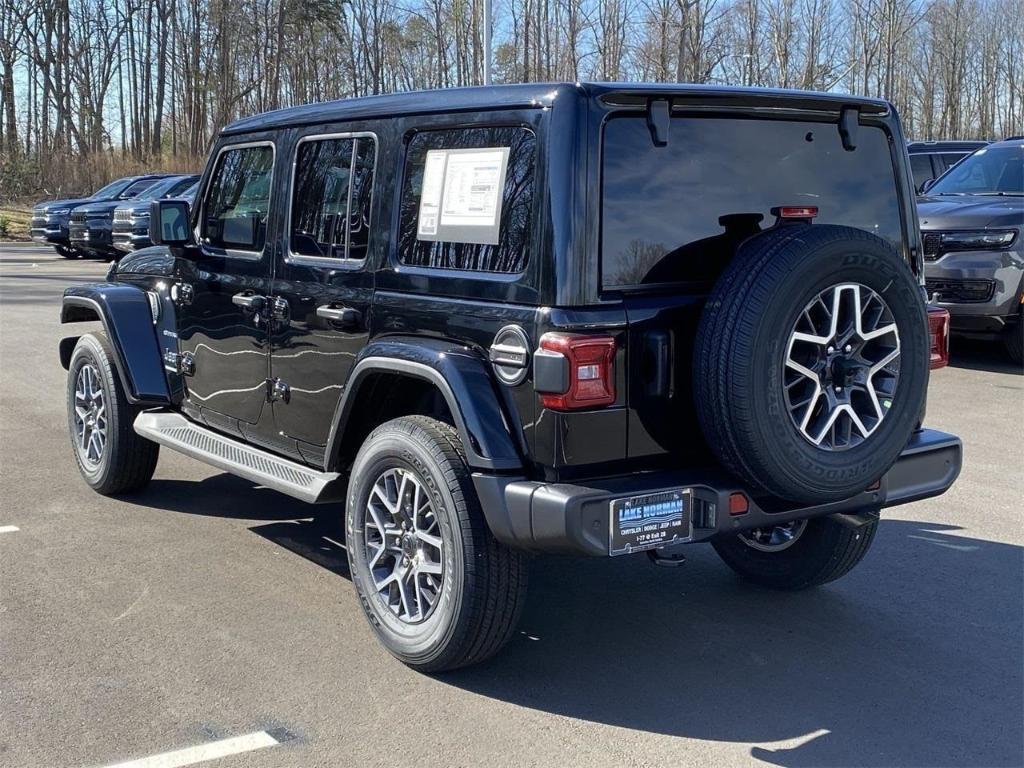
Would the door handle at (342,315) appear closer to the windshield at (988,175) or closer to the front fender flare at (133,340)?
the front fender flare at (133,340)

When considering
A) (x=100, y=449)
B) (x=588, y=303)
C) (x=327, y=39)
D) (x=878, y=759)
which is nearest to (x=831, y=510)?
(x=878, y=759)

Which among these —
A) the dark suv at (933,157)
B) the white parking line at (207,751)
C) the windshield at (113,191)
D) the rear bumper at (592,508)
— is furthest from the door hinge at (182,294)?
the windshield at (113,191)

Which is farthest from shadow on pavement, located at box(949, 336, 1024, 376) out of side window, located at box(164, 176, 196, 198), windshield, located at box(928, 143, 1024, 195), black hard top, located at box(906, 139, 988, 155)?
side window, located at box(164, 176, 196, 198)

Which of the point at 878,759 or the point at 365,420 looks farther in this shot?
the point at 365,420

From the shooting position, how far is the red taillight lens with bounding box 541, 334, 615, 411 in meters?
3.43

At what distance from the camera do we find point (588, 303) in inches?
139

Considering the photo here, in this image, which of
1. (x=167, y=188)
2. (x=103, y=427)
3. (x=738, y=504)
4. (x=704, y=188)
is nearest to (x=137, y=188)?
(x=167, y=188)

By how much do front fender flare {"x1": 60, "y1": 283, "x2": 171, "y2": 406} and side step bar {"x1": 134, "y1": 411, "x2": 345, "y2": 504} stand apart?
12 centimetres

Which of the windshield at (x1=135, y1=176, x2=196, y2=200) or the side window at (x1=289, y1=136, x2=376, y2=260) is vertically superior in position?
the windshield at (x1=135, y1=176, x2=196, y2=200)

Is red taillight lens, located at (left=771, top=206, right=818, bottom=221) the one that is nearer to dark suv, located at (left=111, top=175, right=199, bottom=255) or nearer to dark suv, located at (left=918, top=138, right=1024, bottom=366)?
dark suv, located at (left=918, top=138, right=1024, bottom=366)

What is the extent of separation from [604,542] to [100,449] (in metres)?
3.73

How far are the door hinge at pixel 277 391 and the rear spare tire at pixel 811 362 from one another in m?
1.97

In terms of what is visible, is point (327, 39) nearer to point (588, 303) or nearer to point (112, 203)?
point (112, 203)

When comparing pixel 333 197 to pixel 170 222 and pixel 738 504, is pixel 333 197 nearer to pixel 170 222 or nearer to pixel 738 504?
pixel 170 222
